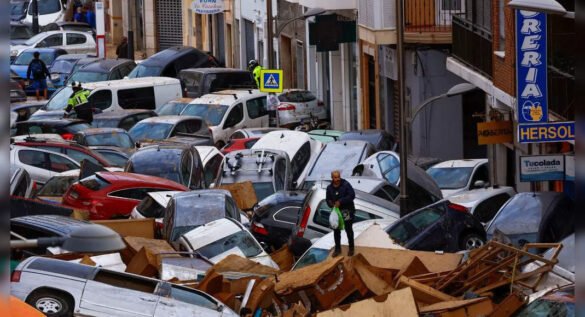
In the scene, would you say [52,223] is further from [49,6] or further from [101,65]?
[49,6]

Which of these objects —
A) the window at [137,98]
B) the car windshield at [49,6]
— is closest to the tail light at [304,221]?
the window at [137,98]

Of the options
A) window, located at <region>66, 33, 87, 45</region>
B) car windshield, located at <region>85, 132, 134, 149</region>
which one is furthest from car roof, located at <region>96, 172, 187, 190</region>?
window, located at <region>66, 33, 87, 45</region>

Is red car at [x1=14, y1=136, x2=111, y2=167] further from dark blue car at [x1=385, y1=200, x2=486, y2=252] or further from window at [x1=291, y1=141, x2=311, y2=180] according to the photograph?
dark blue car at [x1=385, y1=200, x2=486, y2=252]

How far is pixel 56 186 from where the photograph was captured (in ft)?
81.0

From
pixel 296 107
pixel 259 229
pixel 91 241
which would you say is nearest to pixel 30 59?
pixel 296 107

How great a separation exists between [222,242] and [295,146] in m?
10.6

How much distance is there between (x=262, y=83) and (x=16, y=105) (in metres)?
8.37

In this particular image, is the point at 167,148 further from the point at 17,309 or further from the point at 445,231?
the point at 17,309

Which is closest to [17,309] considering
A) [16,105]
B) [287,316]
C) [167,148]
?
[287,316]

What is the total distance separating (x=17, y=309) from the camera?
8.15 metres

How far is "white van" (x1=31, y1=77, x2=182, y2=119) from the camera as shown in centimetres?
3794

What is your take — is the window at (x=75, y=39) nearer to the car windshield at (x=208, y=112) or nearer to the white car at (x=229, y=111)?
the white car at (x=229, y=111)

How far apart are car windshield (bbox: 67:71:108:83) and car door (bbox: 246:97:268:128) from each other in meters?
8.68

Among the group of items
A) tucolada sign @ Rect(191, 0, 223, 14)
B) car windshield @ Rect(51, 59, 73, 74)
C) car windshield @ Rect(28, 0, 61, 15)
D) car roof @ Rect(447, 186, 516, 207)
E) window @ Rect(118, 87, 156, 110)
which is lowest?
car roof @ Rect(447, 186, 516, 207)
